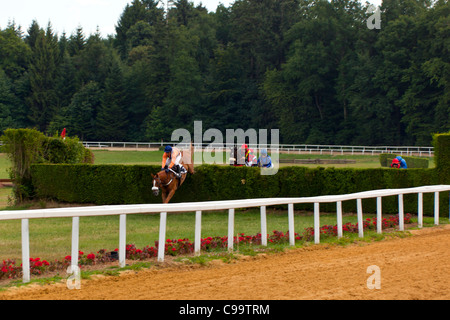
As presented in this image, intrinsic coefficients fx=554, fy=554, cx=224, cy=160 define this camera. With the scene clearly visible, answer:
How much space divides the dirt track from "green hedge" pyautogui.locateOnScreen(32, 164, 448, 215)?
18.7 ft

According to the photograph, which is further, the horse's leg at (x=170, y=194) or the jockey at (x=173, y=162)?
the jockey at (x=173, y=162)

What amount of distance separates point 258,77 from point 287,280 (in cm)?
6728

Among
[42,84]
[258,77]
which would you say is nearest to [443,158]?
[258,77]

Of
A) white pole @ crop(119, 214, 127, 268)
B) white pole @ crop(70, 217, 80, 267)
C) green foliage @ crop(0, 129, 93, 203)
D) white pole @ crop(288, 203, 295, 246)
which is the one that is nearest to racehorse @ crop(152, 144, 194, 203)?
green foliage @ crop(0, 129, 93, 203)

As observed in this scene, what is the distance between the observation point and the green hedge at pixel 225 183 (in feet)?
44.9

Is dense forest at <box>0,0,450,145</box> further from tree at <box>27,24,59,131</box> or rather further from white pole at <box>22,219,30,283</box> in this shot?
white pole at <box>22,219,30,283</box>

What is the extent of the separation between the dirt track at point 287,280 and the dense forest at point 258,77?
4560cm

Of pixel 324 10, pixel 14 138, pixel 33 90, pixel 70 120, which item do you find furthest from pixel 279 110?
pixel 14 138

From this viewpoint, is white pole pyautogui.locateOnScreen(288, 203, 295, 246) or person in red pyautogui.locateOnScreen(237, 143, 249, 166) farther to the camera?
person in red pyautogui.locateOnScreen(237, 143, 249, 166)

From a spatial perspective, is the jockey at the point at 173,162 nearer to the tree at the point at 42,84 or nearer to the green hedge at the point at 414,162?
the green hedge at the point at 414,162

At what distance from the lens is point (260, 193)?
1495 cm

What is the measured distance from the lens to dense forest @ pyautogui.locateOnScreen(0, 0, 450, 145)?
5362cm

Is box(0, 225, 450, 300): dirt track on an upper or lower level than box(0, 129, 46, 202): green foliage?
lower

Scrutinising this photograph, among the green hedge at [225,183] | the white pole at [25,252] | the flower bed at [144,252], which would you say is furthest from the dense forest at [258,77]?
the white pole at [25,252]
